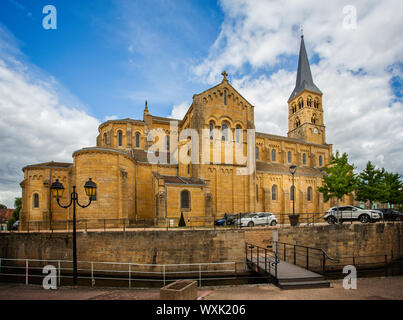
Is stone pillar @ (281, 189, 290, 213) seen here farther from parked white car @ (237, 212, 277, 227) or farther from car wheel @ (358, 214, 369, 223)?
car wheel @ (358, 214, 369, 223)

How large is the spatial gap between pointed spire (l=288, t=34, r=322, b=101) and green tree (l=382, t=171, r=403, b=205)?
29.7m

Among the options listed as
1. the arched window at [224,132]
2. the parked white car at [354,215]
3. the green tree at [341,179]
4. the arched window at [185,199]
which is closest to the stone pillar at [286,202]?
the green tree at [341,179]

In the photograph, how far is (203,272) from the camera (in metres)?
17.5

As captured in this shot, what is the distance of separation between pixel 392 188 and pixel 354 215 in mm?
19899

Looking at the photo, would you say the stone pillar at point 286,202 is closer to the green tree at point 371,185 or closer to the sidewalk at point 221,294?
the green tree at point 371,185

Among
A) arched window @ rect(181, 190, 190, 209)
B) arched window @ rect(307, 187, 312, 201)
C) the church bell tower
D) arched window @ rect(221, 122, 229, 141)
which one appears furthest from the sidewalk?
the church bell tower

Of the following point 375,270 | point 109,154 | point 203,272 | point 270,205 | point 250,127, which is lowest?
point 375,270

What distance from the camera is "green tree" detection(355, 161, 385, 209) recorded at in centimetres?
3569

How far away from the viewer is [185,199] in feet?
92.1

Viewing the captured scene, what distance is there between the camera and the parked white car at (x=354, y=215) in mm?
22953

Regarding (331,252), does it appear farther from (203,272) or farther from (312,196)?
(312,196)
